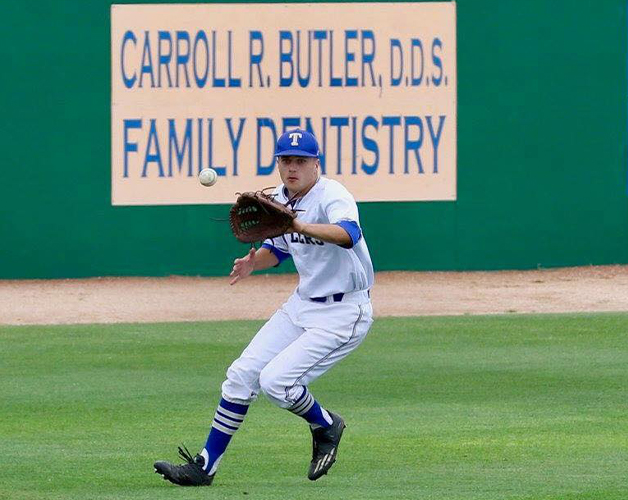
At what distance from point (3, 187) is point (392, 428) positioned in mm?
9267

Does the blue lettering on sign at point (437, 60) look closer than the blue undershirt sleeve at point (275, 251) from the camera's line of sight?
No

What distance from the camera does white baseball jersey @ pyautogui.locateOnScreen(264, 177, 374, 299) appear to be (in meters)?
7.28

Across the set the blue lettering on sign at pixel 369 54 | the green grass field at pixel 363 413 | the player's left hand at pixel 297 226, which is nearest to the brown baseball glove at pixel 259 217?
the player's left hand at pixel 297 226

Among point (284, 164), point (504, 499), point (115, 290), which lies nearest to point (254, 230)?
point (284, 164)

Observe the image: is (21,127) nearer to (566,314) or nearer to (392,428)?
(566,314)

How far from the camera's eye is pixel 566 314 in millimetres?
15125

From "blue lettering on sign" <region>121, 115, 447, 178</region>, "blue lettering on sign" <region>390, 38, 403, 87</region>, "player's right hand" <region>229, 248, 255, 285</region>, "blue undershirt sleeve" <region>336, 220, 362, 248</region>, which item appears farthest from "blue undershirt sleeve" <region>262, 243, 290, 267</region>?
"blue lettering on sign" <region>390, 38, 403, 87</region>

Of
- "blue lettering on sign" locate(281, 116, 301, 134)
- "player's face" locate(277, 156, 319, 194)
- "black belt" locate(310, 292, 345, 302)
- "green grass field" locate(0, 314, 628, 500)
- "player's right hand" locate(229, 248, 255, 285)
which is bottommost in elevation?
"green grass field" locate(0, 314, 628, 500)

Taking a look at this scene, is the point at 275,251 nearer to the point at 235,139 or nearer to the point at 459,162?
the point at 235,139

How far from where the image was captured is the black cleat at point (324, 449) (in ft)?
24.1

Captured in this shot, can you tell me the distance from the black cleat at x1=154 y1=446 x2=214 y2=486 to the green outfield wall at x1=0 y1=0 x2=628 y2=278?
10465 mm

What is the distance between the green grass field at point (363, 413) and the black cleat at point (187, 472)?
0.07 m

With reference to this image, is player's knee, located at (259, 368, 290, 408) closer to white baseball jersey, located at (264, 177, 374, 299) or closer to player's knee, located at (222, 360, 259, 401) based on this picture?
player's knee, located at (222, 360, 259, 401)

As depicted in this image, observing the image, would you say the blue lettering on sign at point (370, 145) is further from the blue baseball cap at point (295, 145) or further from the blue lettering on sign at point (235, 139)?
the blue baseball cap at point (295, 145)
